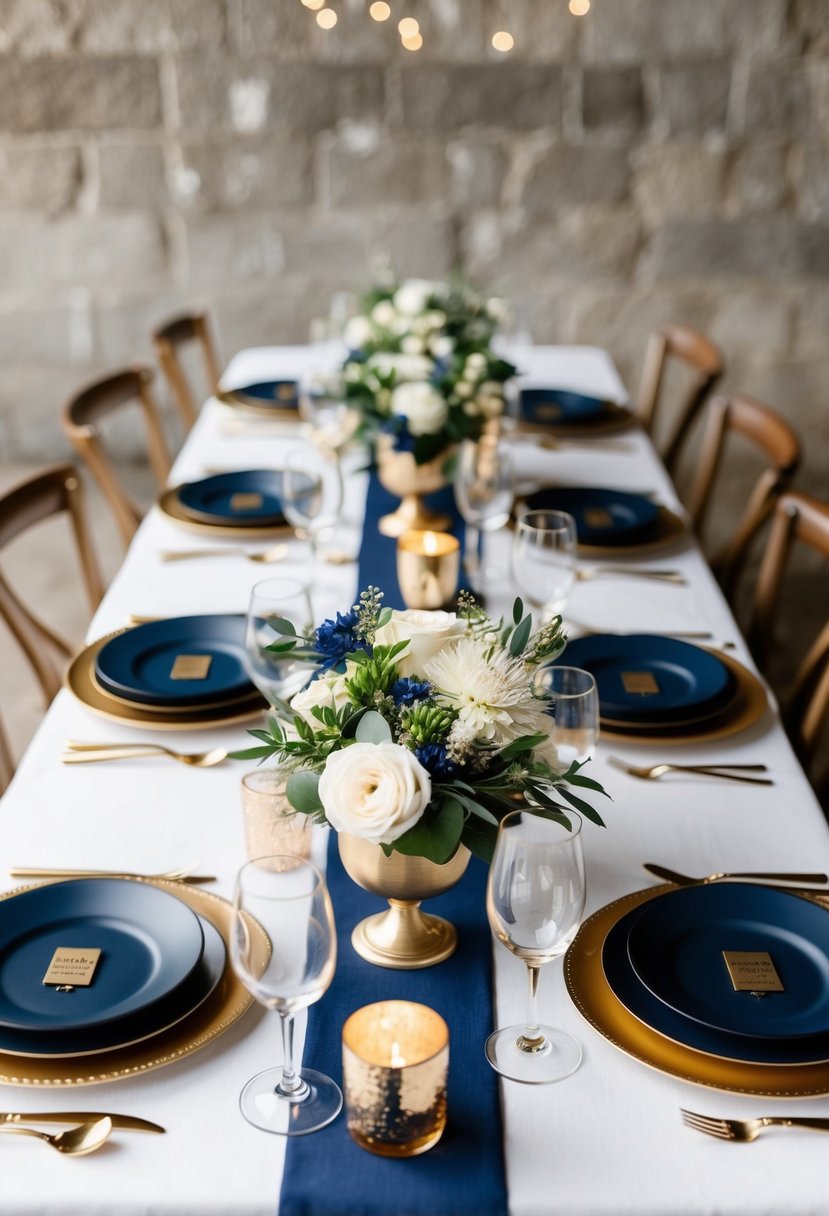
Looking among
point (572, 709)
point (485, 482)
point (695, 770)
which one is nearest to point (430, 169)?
point (485, 482)

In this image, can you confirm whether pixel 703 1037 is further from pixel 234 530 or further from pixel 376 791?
pixel 234 530

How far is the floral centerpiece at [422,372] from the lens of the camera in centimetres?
227

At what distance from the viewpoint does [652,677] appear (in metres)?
1.79

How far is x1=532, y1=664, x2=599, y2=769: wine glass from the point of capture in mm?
1395

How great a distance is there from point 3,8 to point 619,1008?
13.6 feet

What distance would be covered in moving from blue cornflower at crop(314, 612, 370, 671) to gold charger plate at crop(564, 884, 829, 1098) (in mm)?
356

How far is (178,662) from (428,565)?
1.24 ft

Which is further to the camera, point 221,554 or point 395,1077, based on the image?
point 221,554

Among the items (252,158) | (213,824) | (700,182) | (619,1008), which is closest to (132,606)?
(213,824)

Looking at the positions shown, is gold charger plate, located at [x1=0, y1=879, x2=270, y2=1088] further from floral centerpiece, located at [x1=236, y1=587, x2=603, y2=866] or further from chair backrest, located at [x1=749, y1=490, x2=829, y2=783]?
chair backrest, located at [x1=749, y1=490, x2=829, y2=783]

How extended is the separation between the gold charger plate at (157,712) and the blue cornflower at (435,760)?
613 millimetres

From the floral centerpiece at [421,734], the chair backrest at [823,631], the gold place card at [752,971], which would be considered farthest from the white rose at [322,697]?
the chair backrest at [823,631]

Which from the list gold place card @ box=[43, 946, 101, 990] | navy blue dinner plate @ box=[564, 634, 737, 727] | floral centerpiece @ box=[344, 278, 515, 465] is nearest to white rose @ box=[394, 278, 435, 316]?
floral centerpiece @ box=[344, 278, 515, 465]

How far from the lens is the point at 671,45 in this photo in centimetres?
429
